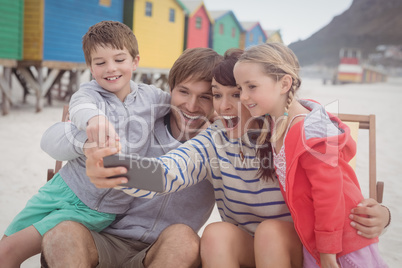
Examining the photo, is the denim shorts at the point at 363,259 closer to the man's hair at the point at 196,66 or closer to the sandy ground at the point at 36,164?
the sandy ground at the point at 36,164

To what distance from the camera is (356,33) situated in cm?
5953

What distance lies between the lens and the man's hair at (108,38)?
2254mm

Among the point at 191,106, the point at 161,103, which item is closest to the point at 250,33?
the point at 161,103

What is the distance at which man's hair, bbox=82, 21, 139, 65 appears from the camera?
225 cm

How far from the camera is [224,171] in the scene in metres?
2.09

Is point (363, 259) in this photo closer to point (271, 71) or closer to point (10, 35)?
point (271, 71)

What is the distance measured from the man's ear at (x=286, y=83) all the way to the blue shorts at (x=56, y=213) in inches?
46.8

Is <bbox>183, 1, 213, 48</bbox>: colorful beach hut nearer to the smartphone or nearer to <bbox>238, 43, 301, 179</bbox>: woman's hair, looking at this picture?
<bbox>238, 43, 301, 179</bbox>: woman's hair

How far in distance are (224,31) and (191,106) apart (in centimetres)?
2022

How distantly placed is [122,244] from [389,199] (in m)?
3.94

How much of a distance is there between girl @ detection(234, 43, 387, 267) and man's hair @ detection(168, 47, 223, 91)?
359 millimetres

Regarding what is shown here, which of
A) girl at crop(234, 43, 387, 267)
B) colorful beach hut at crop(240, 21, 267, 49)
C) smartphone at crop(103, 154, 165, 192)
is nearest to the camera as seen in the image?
smartphone at crop(103, 154, 165, 192)

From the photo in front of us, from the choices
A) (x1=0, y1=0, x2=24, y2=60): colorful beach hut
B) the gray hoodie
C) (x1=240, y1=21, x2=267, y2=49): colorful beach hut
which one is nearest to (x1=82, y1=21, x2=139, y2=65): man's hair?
the gray hoodie

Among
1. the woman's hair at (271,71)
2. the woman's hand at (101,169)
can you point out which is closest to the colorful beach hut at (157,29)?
the woman's hair at (271,71)
